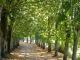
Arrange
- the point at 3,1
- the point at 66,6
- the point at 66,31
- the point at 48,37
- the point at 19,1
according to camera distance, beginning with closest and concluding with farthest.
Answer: the point at 66,6, the point at 3,1, the point at 19,1, the point at 66,31, the point at 48,37

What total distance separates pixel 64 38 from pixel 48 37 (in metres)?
10.8

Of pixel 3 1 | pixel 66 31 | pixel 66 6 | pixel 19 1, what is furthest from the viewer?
pixel 66 31

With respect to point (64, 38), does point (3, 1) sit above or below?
above

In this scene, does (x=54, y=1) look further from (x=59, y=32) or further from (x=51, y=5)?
(x=59, y=32)

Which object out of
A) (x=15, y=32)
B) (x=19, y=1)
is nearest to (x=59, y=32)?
(x=19, y=1)

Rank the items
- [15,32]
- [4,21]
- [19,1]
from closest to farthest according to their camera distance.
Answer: [19,1], [4,21], [15,32]

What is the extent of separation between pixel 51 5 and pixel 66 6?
1681 centimetres

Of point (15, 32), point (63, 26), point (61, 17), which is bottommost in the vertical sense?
point (15, 32)

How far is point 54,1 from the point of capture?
58.2 ft

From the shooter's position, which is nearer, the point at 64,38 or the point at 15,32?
the point at 64,38

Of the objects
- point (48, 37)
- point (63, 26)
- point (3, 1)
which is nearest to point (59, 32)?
point (63, 26)

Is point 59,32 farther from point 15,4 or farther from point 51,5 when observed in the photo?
point 15,4

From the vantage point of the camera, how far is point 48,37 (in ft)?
102

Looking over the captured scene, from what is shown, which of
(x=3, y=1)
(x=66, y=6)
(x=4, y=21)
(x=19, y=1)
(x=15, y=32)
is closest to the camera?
(x=66, y=6)
